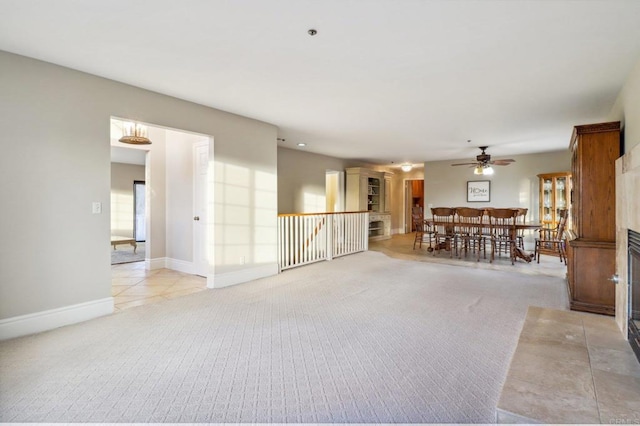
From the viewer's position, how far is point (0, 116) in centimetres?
271

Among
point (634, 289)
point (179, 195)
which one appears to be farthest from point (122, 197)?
point (634, 289)

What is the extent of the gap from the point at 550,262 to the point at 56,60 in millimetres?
8124

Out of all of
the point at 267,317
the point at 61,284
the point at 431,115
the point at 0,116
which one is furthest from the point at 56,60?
the point at 431,115

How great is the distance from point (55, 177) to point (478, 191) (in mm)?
8864

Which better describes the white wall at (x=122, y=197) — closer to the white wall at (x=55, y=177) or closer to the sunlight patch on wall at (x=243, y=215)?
the sunlight patch on wall at (x=243, y=215)

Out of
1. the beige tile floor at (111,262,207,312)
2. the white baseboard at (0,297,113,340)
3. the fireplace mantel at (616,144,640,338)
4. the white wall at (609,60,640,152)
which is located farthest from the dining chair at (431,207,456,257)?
the white baseboard at (0,297,113,340)

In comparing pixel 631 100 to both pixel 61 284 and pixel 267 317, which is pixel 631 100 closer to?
pixel 267 317

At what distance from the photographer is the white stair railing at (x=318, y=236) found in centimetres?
558

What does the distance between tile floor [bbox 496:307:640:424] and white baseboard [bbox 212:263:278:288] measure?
3.53m

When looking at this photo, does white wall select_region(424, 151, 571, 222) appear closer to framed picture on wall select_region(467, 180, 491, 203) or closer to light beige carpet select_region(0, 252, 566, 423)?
framed picture on wall select_region(467, 180, 491, 203)

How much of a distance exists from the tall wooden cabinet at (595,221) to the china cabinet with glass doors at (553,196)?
14.5 ft

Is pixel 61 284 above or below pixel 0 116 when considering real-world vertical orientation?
below

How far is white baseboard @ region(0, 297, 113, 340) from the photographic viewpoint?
2.76 m

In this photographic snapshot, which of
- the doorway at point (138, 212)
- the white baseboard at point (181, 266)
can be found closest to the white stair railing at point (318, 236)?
the white baseboard at point (181, 266)
